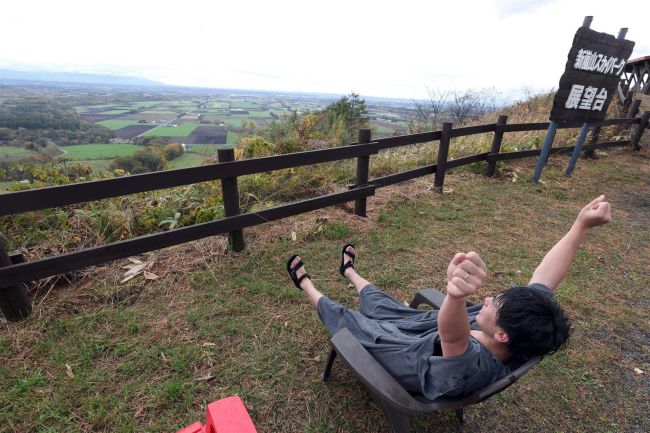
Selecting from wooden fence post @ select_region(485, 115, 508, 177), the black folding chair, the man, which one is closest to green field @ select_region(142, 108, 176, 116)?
wooden fence post @ select_region(485, 115, 508, 177)

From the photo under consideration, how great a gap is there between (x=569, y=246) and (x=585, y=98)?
6.10 m

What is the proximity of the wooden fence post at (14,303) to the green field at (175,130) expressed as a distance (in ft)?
21.3

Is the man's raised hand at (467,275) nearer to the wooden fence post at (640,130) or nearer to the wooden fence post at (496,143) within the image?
the wooden fence post at (496,143)

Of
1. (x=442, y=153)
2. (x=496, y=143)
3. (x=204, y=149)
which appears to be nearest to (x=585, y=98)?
(x=496, y=143)

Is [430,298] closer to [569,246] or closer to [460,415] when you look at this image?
[460,415]

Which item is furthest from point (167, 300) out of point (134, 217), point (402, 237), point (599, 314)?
point (599, 314)

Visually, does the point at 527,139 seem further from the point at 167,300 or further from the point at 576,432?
the point at 167,300

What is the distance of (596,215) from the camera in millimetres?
1777

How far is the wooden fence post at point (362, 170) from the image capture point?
4.47 meters

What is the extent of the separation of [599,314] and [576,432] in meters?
1.53

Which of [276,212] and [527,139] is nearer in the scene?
[276,212]

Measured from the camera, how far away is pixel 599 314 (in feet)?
10.2

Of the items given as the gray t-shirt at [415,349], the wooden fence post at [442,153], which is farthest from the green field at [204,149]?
the gray t-shirt at [415,349]

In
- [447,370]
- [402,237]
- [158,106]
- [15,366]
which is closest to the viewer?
[447,370]
